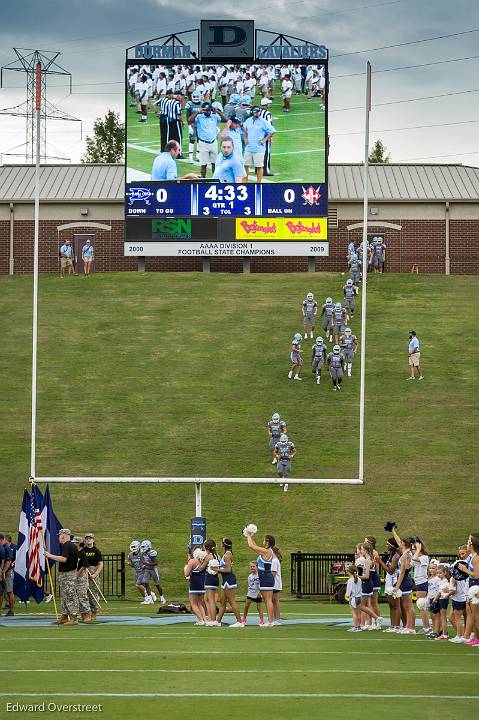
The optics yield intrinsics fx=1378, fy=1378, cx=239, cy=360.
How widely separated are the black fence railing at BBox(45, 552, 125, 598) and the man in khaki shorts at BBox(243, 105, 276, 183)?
19614 mm

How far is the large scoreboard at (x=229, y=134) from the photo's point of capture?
4247cm

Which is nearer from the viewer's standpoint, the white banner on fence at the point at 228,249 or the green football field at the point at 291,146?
the green football field at the point at 291,146

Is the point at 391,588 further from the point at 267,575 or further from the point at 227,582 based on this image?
the point at 227,582

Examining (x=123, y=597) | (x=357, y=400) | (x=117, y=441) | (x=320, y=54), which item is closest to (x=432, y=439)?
(x=357, y=400)

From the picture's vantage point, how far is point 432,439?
3061 centimetres

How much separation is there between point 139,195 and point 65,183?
10.6 m

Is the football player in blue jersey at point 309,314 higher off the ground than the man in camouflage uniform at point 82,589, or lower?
higher

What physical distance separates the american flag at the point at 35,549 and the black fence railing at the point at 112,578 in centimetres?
246

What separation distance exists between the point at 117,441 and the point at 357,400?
6.07 metres

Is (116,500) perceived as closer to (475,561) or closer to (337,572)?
(337,572)

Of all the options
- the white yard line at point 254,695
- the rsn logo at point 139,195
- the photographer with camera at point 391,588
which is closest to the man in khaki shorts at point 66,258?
the rsn logo at point 139,195

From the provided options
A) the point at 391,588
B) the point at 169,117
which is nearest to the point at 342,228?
the point at 169,117

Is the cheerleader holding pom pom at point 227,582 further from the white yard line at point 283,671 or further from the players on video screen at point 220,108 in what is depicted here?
the players on video screen at point 220,108

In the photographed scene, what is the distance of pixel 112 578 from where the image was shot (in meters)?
24.2
